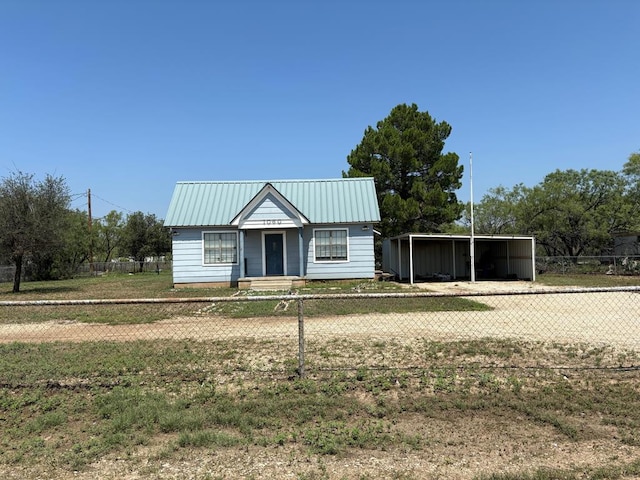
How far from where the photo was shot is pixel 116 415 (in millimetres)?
4539

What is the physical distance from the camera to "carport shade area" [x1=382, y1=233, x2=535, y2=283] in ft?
81.0

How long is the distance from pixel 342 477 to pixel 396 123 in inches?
1264

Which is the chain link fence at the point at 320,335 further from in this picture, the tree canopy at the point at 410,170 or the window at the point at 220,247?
the tree canopy at the point at 410,170

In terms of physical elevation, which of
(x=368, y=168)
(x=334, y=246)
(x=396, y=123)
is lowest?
(x=334, y=246)

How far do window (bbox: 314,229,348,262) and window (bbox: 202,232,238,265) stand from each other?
154 inches

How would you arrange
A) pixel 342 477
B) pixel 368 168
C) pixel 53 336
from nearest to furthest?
pixel 342 477 → pixel 53 336 → pixel 368 168

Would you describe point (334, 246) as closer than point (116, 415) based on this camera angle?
No

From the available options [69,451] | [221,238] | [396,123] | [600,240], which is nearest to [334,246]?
[221,238]

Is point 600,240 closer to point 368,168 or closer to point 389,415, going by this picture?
point 368,168

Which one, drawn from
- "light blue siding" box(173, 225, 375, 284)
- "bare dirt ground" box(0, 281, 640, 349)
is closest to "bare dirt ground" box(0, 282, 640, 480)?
"bare dirt ground" box(0, 281, 640, 349)

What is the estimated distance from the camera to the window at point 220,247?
21.5 meters

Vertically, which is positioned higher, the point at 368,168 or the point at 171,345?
the point at 368,168

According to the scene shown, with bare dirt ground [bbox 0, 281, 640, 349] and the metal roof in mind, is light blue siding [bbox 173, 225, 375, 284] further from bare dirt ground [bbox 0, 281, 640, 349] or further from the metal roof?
bare dirt ground [bbox 0, 281, 640, 349]

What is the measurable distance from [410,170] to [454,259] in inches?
367
